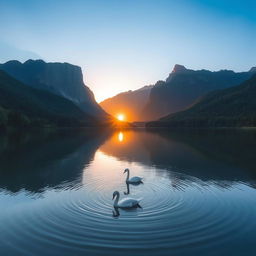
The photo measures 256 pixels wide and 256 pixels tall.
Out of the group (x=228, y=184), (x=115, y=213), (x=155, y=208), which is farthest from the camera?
(x=228, y=184)

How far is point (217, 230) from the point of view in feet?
55.6

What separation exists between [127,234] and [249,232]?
→ 7258mm

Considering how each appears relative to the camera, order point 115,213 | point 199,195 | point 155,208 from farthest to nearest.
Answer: point 199,195 < point 155,208 < point 115,213

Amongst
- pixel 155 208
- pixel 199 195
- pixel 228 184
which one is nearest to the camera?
pixel 155 208

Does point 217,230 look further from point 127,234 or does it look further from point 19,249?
point 19,249

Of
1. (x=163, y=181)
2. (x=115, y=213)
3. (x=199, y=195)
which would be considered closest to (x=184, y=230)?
(x=115, y=213)

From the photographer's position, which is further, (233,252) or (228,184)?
(228,184)

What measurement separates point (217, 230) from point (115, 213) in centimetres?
685

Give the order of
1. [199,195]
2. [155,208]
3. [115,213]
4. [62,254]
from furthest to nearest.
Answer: [199,195], [155,208], [115,213], [62,254]

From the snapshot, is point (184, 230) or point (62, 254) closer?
point (62, 254)

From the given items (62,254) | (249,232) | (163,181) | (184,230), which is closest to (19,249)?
(62,254)

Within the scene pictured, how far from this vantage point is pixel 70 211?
67.8 feet

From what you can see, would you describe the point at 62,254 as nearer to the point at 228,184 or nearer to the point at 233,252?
the point at 233,252

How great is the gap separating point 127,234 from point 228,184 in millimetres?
16970
